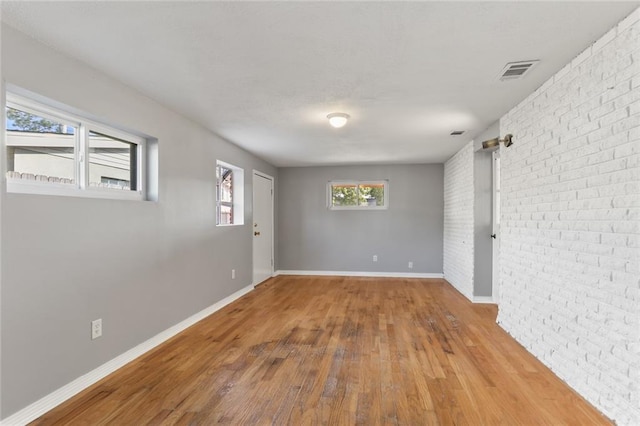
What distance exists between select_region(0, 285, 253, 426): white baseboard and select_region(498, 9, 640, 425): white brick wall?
321 cm

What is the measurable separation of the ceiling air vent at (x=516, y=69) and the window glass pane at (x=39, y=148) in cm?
311

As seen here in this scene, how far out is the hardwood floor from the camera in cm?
192

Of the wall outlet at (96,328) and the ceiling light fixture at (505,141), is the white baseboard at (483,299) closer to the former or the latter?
the ceiling light fixture at (505,141)

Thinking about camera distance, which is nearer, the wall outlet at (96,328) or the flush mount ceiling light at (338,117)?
the wall outlet at (96,328)

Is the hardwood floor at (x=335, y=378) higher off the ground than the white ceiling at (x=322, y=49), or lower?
lower

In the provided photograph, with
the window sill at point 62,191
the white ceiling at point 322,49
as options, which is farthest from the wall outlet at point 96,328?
the white ceiling at point 322,49

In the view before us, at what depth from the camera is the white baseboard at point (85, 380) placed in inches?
73.2

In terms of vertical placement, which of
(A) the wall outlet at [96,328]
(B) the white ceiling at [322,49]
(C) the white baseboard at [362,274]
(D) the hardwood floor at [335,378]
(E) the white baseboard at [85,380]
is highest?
(B) the white ceiling at [322,49]

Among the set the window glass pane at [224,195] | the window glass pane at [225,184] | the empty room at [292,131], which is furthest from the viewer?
the window glass pane at [225,184]

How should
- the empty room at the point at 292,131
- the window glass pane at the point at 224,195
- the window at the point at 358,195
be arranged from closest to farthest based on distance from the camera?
Answer: the empty room at the point at 292,131
the window glass pane at the point at 224,195
the window at the point at 358,195

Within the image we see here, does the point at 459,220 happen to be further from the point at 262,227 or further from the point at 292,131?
the point at 262,227

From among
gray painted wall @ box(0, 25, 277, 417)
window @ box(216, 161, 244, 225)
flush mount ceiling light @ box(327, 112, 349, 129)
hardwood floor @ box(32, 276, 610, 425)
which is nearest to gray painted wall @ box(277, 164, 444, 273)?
window @ box(216, 161, 244, 225)

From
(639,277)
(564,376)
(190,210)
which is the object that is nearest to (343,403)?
(564,376)

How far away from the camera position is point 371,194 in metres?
6.77
